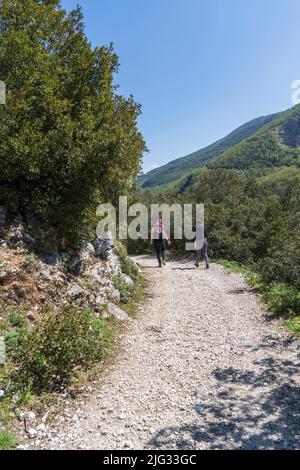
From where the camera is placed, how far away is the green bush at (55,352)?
18.0 feet

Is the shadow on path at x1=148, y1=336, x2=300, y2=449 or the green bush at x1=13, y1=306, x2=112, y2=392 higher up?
the green bush at x1=13, y1=306, x2=112, y2=392

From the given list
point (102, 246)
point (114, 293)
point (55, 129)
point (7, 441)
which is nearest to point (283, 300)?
point (114, 293)

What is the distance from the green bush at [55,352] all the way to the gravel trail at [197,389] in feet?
2.21

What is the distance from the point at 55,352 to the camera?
585cm

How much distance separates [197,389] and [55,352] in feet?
8.72

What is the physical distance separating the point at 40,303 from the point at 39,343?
183 cm

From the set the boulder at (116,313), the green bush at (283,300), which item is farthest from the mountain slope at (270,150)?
the boulder at (116,313)

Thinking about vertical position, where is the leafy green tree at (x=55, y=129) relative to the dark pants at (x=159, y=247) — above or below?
Result: above

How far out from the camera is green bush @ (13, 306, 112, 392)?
549 cm

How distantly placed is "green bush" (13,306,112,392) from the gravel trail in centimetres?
67

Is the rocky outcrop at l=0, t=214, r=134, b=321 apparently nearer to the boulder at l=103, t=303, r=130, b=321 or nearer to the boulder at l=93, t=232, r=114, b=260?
the boulder at l=103, t=303, r=130, b=321

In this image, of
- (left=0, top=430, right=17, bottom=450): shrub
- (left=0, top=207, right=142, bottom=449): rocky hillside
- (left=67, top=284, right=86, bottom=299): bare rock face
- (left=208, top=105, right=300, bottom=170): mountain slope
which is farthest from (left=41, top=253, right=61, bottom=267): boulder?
(left=208, top=105, right=300, bottom=170): mountain slope

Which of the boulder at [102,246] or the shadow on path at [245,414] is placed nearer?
the shadow on path at [245,414]

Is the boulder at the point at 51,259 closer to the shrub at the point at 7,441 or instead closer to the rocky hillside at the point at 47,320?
the rocky hillside at the point at 47,320
